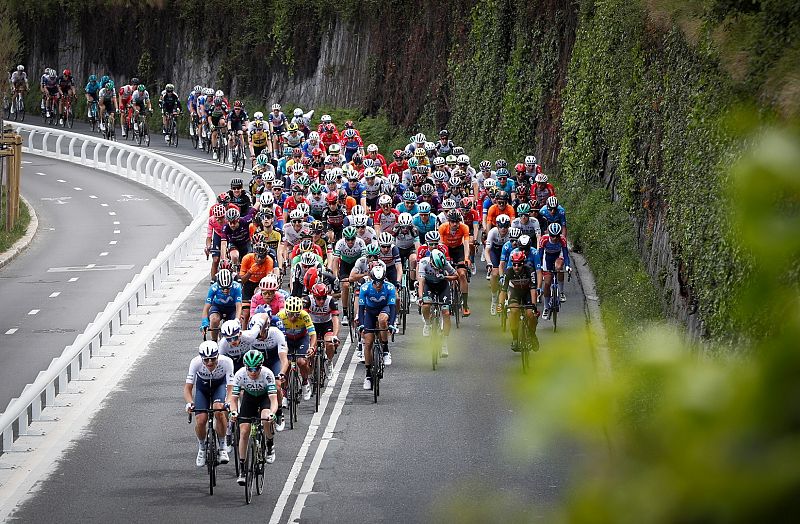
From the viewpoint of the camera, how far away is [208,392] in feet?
47.7

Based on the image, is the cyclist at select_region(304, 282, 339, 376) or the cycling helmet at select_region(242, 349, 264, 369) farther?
the cyclist at select_region(304, 282, 339, 376)

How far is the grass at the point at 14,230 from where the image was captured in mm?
35175

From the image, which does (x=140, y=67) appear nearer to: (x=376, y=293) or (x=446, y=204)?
(x=446, y=204)

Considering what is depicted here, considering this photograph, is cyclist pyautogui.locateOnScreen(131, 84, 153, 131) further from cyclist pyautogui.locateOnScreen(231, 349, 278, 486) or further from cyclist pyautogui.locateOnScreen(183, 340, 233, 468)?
cyclist pyautogui.locateOnScreen(231, 349, 278, 486)

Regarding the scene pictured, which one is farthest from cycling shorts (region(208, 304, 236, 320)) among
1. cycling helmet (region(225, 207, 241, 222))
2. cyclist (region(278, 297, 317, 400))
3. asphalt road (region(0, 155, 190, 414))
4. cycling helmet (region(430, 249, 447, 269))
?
cycling helmet (region(225, 207, 241, 222))

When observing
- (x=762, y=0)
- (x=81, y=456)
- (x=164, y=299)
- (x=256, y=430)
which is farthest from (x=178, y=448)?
(x=164, y=299)

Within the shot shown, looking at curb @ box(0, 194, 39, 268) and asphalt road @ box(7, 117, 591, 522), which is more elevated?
asphalt road @ box(7, 117, 591, 522)

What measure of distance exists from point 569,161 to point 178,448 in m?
21.1

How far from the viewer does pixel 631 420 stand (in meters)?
2.42

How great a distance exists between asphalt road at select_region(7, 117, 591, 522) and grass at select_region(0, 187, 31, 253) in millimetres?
15533

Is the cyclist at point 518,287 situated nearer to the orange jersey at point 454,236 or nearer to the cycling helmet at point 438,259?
the cycling helmet at point 438,259

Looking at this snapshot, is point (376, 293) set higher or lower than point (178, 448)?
higher

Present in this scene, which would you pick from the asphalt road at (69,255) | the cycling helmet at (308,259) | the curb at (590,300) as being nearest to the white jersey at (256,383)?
the cycling helmet at (308,259)

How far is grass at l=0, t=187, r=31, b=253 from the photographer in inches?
1385
